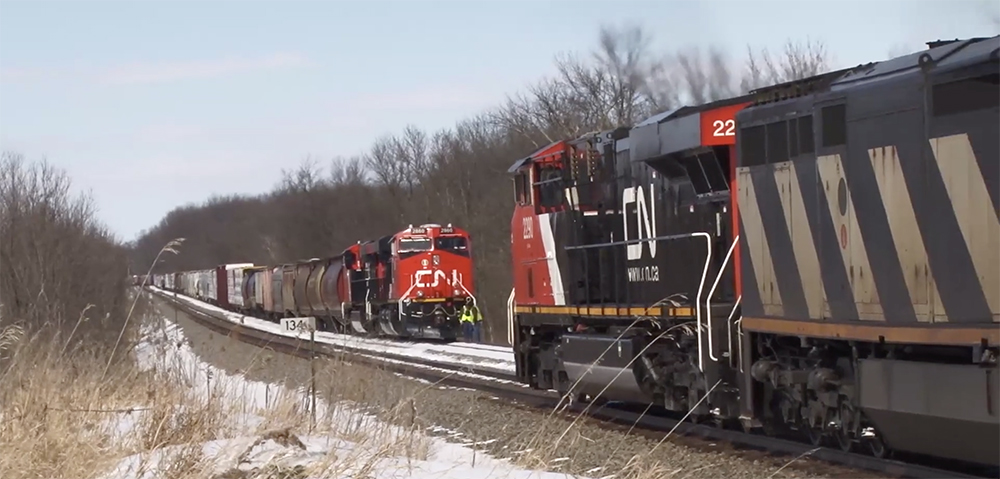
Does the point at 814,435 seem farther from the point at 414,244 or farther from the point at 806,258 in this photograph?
the point at 414,244

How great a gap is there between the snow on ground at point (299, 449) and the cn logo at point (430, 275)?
75.1 feet

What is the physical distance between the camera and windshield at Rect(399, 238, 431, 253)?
115 feet

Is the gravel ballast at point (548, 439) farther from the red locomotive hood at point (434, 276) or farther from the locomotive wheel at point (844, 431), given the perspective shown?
the red locomotive hood at point (434, 276)

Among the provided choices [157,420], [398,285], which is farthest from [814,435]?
[398,285]

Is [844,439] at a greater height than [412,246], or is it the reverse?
[412,246]

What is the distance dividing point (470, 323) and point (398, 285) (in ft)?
7.99

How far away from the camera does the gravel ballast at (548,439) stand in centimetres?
915

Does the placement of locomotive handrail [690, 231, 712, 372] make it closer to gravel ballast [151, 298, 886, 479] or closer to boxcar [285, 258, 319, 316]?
gravel ballast [151, 298, 886, 479]

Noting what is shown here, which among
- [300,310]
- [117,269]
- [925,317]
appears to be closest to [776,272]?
[925,317]

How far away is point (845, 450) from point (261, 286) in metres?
50.6

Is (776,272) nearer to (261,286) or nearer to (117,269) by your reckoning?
(117,269)

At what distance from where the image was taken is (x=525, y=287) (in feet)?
55.2

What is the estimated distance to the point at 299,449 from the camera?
776cm

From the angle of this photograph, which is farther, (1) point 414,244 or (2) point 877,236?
(1) point 414,244
